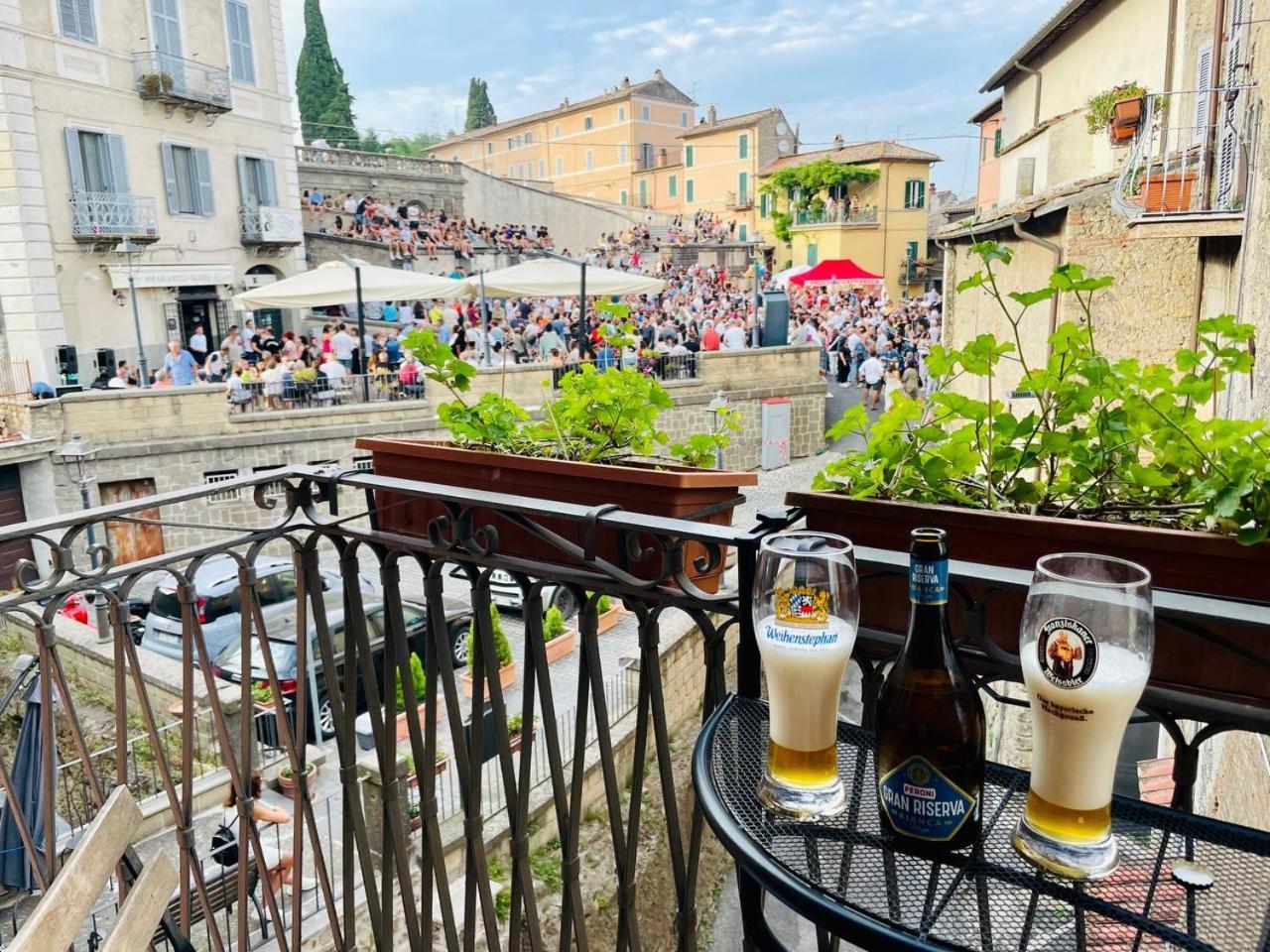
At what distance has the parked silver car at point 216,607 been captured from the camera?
29.5 ft

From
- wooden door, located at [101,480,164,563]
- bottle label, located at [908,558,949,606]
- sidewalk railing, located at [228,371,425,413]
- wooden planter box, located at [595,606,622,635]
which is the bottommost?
wooden planter box, located at [595,606,622,635]

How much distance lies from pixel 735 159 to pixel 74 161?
36925mm

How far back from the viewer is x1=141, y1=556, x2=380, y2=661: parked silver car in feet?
29.5

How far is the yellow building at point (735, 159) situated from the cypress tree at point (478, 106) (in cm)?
3089

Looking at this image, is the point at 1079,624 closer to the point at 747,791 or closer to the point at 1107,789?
the point at 1107,789

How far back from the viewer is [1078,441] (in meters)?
1.37

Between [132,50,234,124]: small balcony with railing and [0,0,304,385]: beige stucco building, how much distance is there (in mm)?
26

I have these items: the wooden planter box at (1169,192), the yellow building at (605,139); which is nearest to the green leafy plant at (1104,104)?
the wooden planter box at (1169,192)

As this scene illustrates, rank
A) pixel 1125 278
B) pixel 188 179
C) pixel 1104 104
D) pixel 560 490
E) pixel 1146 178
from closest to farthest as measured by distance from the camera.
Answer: pixel 560 490 → pixel 1146 178 → pixel 1125 278 → pixel 1104 104 → pixel 188 179

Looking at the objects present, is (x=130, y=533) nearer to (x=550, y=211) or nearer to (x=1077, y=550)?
(x=1077, y=550)

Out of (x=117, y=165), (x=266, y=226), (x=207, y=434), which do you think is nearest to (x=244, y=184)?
(x=266, y=226)

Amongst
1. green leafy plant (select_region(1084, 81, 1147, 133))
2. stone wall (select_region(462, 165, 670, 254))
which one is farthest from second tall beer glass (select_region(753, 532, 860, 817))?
stone wall (select_region(462, 165, 670, 254))

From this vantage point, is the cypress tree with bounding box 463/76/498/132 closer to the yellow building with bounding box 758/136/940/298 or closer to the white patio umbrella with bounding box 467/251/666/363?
the yellow building with bounding box 758/136/940/298

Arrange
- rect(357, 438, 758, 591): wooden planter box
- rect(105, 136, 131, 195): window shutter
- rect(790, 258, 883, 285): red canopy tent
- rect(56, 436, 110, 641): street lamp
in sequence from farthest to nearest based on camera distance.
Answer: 1. rect(790, 258, 883, 285): red canopy tent
2. rect(105, 136, 131, 195): window shutter
3. rect(56, 436, 110, 641): street lamp
4. rect(357, 438, 758, 591): wooden planter box
